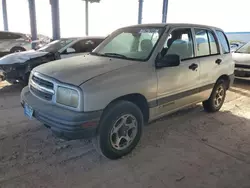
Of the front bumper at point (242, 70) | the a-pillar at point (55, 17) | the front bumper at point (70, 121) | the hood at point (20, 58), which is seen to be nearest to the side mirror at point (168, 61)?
the front bumper at point (70, 121)

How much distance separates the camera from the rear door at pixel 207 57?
3.95 metres

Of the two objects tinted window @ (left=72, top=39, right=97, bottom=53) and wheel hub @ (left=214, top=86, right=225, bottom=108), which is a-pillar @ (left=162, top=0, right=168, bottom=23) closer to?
tinted window @ (left=72, top=39, right=97, bottom=53)

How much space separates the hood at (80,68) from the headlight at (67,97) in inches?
3.8

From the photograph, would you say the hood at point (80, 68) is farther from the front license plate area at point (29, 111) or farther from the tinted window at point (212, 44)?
the tinted window at point (212, 44)

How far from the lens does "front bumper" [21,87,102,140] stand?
2432mm

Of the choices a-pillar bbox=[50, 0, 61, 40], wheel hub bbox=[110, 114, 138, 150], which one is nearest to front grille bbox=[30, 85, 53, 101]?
wheel hub bbox=[110, 114, 138, 150]

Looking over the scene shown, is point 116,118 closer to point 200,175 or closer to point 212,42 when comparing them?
point 200,175

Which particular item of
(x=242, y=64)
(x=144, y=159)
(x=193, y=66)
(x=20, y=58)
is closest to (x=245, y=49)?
(x=242, y=64)

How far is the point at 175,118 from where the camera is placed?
4.46m

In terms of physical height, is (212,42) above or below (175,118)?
above

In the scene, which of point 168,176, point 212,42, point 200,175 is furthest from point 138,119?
point 212,42

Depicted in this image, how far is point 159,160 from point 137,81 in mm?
1106

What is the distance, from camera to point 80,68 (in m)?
2.89

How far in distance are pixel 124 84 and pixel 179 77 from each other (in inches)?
44.9
